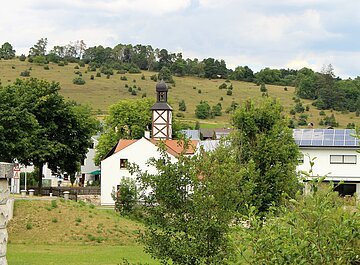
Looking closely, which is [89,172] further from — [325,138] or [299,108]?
[299,108]

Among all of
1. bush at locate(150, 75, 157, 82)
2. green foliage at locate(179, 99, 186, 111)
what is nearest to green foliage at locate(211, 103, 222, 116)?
green foliage at locate(179, 99, 186, 111)

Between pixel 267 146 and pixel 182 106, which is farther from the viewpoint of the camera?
pixel 182 106

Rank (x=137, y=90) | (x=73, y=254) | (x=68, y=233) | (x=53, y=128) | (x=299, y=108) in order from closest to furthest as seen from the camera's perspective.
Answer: (x=73, y=254)
(x=68, y=233)
(x=53, y=128)
(x=299, y=108)
(x=137, y=90)

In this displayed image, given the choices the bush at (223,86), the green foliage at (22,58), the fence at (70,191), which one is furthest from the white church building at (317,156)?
the green foliage at (22,58)

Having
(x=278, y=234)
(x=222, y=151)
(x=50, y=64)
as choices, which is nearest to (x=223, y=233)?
(x=222, y=151)

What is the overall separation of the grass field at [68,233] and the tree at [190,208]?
18360mm

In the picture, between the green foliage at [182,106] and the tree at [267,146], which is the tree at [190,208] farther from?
the green foliage at [182,106]

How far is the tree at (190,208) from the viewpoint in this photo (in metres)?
15.8

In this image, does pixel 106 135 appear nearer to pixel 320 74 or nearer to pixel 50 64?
pixel 50 64

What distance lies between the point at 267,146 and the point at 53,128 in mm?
29815

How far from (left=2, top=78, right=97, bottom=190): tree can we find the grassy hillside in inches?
2622

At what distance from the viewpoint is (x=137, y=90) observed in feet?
503

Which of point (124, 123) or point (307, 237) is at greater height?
point (307, 237)

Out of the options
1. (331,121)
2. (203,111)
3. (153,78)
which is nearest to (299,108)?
(331,121)
